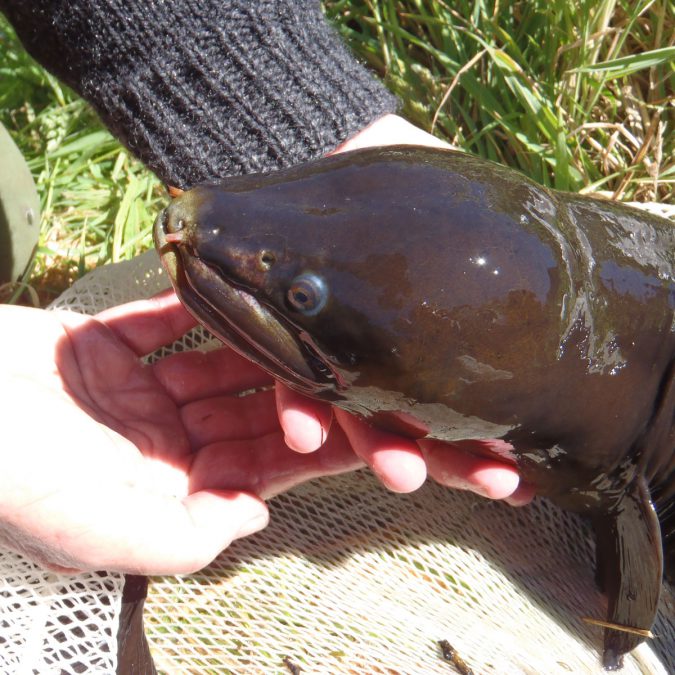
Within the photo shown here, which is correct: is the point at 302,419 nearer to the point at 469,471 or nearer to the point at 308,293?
the point at 308,293

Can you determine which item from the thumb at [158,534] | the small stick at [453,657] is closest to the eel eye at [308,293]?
the thumb at [158,534]

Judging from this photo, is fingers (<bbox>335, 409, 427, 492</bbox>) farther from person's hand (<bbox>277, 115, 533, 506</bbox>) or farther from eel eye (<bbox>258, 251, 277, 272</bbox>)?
eel eye (<bbox>258, 251, 277, 272</bbox>)

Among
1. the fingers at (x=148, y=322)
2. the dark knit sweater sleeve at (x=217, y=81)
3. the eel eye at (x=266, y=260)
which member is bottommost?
the fingers at (x=148, y=322)

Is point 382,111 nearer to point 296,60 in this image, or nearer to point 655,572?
point 296,60

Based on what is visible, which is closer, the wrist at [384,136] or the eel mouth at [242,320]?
the eel mouth at [242,320]

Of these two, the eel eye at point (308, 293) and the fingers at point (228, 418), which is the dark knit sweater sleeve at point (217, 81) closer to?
the fingers at point (228, 418)

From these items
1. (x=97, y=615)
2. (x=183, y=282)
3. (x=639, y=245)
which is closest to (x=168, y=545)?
(x=97, y=615)
